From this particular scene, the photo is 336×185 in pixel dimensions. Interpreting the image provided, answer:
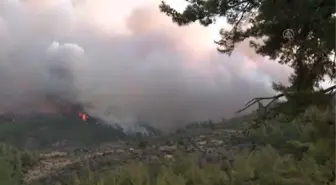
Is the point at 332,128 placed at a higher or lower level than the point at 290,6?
lower

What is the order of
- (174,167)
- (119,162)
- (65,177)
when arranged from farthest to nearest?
(119,162) < (65,177) < (174,167)

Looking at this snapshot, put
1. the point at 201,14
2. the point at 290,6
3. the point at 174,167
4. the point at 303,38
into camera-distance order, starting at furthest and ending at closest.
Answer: the point at 174,167, the point at 201,14, the point at 303,38, the point at 290,6

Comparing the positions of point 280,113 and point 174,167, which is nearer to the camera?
point 280,113

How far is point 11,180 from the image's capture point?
2756cm

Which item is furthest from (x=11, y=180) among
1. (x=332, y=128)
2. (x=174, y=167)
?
(x=332, y=128)

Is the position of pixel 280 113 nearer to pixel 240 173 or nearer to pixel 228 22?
pixel 228 22

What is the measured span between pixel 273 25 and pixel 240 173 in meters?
6.11

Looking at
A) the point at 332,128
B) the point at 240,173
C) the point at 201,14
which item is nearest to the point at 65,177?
the point at 240,173

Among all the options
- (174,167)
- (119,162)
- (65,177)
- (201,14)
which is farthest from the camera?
(119,162)

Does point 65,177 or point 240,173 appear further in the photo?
point 65,177

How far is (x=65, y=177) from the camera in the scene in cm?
2636

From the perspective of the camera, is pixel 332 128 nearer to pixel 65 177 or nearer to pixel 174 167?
pixel 174 167

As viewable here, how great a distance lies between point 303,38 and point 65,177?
19455 millimetres

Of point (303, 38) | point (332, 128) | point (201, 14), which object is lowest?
point (332, 128)
